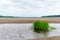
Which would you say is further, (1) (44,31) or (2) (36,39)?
(1) (44,31)

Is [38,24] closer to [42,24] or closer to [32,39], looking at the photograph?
[42,24]

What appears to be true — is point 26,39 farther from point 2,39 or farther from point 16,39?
point 2,39

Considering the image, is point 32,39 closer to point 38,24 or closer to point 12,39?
point 12,39

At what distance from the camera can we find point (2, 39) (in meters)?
15.5

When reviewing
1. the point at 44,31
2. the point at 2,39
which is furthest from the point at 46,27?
the point at 2,39

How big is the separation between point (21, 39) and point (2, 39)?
4.91ft

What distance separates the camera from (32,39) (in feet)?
52.8

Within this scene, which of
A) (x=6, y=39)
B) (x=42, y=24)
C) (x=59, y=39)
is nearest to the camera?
(x=59, y=39)

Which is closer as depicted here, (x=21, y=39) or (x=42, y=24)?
(x=21, y=39)

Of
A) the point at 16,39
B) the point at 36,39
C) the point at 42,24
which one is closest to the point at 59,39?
the point at 36,39

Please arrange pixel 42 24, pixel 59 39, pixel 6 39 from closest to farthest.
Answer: pixel 59 39
pixel 6 39
pixel 42 24

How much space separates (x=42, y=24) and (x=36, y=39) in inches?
218

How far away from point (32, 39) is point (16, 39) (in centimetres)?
125

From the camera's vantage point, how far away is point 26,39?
635 inches
